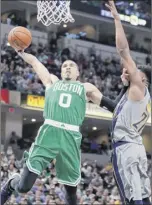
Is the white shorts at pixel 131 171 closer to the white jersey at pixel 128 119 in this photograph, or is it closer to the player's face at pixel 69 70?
the white jersey at pixel 128 119

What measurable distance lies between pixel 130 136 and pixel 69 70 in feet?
3.73

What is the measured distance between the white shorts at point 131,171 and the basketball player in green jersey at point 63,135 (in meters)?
0.58

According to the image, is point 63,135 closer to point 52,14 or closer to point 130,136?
point 130,136

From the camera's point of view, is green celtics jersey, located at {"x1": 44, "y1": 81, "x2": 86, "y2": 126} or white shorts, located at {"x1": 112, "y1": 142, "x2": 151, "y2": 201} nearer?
white shorts, located at {"x1": 112, "y1": 142, "x2": 151, "y2": 201}

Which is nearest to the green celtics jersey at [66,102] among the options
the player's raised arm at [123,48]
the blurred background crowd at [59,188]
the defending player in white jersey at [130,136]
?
the defending player in white jersey at [130,136]

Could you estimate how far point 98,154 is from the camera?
2556cm

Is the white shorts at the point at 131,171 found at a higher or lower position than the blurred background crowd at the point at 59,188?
higher

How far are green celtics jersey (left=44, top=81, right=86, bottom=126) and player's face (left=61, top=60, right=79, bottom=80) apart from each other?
0.07m

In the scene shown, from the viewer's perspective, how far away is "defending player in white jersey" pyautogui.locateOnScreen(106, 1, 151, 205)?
632 centimetres

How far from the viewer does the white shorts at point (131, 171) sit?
636 centimetres

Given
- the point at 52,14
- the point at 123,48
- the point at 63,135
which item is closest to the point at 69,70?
the point at 63,135

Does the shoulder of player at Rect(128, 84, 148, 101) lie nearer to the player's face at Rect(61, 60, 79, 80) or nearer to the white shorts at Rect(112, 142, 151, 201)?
the white shorts at Rect(112, 142, 151, 201)

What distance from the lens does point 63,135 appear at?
6887 millimetres

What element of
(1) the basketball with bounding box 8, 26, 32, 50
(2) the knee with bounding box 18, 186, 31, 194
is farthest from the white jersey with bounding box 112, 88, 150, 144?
(1) the basketball with bounding box 8, 26, 32, 50
